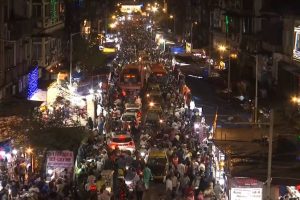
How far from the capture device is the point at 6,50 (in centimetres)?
3681

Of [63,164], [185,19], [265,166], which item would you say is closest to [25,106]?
[63,164]

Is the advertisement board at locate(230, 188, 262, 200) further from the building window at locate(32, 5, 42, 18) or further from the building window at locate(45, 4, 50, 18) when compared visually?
the building window at locate(45, 4, 50, 18)

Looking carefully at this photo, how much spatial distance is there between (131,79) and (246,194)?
39781 millimetres

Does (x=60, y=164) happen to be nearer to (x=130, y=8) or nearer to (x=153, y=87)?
(x=153, y=87)

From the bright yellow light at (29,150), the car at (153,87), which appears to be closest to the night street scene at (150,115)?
the bright yellow light at (29,150)

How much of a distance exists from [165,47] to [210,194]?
77.1 m

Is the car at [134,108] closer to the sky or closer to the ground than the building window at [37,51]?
closer to the ground

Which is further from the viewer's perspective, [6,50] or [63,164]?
[6,50]

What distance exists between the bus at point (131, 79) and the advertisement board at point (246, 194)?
38379mm

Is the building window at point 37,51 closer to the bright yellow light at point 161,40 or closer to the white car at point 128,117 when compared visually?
the white car at point 128,117

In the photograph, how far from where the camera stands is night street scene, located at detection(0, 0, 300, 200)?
22922 mm

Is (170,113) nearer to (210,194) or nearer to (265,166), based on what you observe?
(210,194)

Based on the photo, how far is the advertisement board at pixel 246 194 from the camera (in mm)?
19188

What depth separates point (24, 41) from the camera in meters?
43.2
